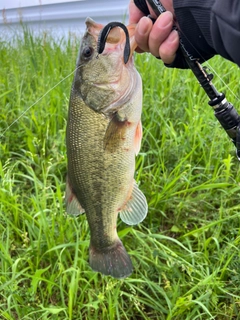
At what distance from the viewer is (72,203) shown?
5.22 feet

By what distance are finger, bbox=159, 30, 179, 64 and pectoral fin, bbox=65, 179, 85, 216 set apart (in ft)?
1.97

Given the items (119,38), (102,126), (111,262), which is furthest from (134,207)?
(119,38)

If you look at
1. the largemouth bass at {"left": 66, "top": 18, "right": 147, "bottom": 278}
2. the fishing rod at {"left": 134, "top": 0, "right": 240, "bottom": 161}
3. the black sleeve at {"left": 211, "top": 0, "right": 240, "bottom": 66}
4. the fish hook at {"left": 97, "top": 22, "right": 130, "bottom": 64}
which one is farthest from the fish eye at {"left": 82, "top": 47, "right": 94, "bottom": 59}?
the black sleeve at {"left": 211, "top": 0, "right": 240, "bottom": 66}

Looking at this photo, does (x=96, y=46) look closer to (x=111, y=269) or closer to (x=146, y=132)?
(x=111, y=269)

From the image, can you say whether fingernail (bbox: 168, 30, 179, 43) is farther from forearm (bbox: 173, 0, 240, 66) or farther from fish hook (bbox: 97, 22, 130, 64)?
fish hook (bbox: 97, 22, 130, 64)

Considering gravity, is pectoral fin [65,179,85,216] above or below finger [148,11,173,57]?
below

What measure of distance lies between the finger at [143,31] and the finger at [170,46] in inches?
2.9

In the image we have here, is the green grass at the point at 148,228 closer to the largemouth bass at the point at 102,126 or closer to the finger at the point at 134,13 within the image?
the largemouth bass at the point at 102,126

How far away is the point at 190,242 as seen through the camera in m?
2.21

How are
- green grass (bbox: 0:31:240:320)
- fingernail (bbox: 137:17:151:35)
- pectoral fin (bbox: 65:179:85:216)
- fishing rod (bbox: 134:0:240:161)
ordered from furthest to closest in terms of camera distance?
green grass (bbox: 0:31:240:320)
pectoral fin (bbox: 65:179:85:216)
fingernail (bbox: 137:17:151:35)
fishing rod (bbox: 134:0:240:161)

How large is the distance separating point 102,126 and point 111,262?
1.83 ft

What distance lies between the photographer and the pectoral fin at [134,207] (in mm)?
1604

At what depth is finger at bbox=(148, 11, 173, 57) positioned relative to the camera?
4.50 feet

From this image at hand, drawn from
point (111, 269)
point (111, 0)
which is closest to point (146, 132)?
point (111, 269)
